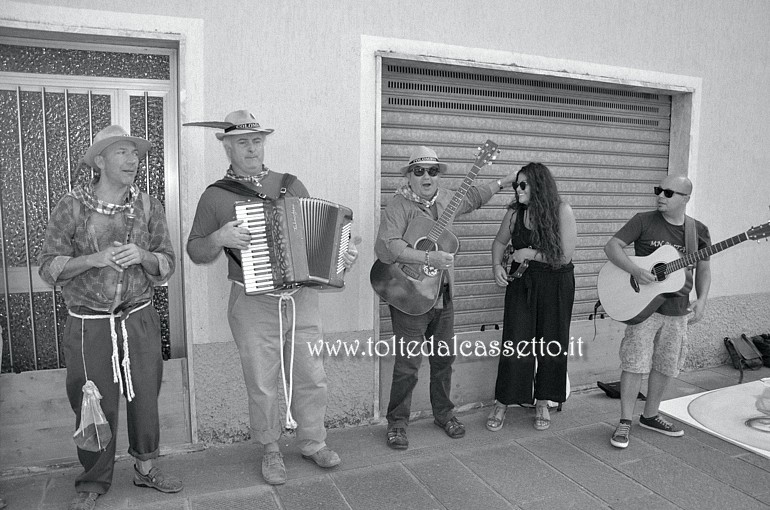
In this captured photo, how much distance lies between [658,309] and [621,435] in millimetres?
869

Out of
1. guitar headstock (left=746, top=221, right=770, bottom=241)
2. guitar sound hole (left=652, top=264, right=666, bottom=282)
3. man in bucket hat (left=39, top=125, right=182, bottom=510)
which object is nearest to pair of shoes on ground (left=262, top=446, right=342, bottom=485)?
man in bucket hat (left=39, top=125, right=182, bottom=510)

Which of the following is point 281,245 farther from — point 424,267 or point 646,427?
point 646,427

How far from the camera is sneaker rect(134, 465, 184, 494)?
3.17 m

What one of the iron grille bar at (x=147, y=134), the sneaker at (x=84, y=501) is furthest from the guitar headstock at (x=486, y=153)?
the sneaker at (x=84, y=501)

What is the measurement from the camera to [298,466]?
350cm

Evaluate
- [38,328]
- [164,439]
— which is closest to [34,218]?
[38,328]

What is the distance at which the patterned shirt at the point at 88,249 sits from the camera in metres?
2.85

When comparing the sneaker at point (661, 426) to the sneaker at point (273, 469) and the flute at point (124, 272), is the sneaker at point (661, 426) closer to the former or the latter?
the sneaker at point (273, 469)

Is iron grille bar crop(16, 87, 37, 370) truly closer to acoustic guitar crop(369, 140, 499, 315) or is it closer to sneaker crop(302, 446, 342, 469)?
sneaker crop(302, 446, 342, 469)

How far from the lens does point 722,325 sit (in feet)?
18.5

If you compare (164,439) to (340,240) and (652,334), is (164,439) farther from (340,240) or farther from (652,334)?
(652,334)

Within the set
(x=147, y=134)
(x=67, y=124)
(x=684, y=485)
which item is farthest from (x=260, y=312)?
(x=684, y=485)

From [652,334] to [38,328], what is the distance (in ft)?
13.0

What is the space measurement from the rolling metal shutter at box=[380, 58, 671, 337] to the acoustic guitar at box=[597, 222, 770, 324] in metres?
1.14
